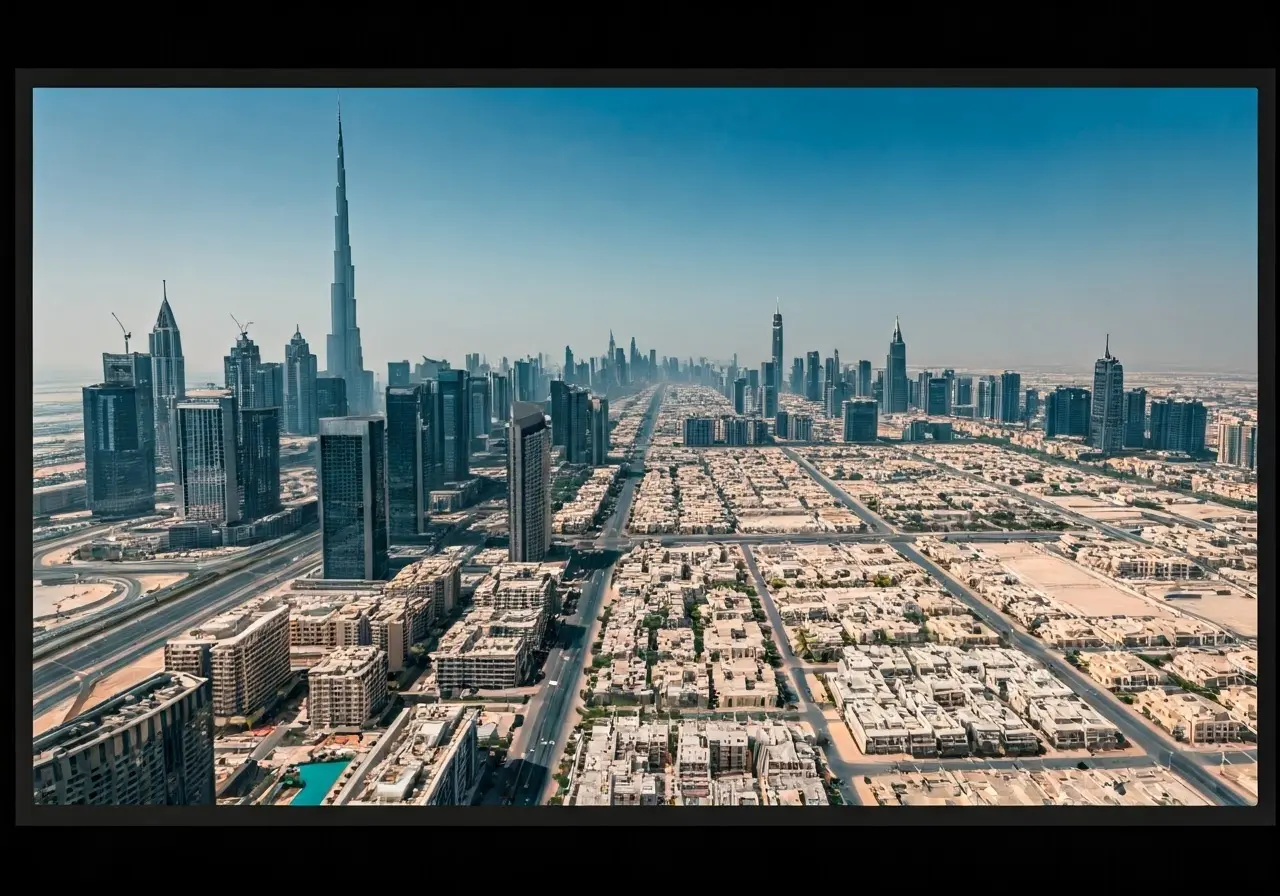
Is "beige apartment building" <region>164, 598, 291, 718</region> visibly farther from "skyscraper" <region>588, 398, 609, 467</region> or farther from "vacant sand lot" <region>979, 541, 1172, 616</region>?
"skyscraper" <region>588, 398, 609, 467</region>

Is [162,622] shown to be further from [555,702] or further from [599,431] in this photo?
[599,431]

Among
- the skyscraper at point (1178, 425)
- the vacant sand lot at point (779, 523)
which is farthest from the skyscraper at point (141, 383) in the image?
the skyscraper at point (1178, 425)

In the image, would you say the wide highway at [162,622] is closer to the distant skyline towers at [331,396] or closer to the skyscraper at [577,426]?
the distant skyline towers at [331,396]

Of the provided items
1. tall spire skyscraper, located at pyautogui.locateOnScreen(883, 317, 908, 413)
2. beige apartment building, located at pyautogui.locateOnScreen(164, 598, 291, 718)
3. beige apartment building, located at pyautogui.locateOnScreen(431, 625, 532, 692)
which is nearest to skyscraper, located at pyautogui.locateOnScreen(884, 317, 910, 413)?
tall spire skyscraper, located at pyautogui.locateOnScreen(883, 317, 908, 413)
